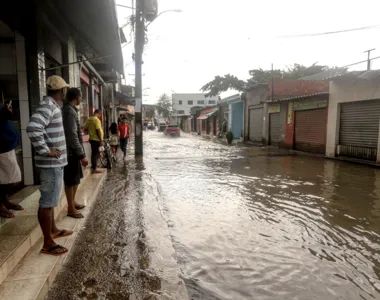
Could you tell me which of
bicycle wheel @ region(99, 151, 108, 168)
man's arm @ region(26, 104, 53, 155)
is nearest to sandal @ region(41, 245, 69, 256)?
man's arm @ region(26, 104, 53, 155)

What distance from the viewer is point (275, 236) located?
3943 mm

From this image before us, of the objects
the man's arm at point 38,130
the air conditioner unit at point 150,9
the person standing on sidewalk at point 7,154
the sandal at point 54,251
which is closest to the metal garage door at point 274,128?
the air conditioner unit at point 150,9

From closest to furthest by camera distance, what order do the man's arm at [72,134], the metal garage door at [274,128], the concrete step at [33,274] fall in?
the concrete step at [33,274], the man's arm at [72,134], the metal garage door at [274,128]

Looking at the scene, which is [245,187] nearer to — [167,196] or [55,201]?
[167,196]

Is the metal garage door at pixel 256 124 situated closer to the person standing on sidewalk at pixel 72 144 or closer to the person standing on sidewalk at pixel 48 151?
the person standing on sidewalk at pixel 72 144

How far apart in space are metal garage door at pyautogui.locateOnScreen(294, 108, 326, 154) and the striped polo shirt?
13.2 metres

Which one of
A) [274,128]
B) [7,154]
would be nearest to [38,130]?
[7,154]

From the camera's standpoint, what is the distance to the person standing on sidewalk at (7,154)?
132 inches

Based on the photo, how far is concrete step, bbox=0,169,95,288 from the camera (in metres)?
2.63

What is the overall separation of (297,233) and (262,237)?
537mm

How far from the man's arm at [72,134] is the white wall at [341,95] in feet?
35.4

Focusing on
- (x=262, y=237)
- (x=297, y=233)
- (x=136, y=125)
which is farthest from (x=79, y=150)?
(x=136, y=125)

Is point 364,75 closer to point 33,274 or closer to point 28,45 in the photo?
point 28,45

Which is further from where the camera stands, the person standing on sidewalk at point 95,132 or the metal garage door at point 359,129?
the metal garage door at point 359,129
